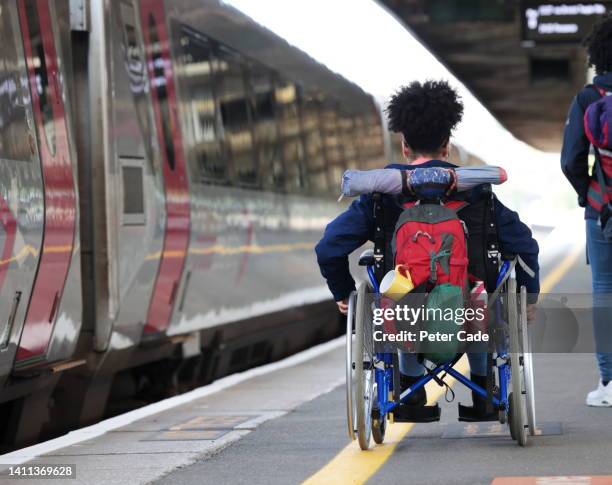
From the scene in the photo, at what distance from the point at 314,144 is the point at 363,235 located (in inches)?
349

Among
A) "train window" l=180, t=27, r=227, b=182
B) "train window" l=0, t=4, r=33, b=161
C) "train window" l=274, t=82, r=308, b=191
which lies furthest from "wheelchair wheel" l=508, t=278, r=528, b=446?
"train window" l=274, t=82, r=308, b=191

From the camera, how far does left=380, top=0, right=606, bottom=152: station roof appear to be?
65.5 ft

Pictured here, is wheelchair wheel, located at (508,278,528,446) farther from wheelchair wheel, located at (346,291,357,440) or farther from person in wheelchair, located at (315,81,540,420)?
wheelchair wheel, located at (346,291,357,440)

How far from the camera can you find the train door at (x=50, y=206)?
272 inches

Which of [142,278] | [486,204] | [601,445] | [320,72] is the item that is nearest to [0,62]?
[142,278]

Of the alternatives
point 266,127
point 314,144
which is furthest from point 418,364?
point 314,144

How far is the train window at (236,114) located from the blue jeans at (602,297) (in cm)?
460

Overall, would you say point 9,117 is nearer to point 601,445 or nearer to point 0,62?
point 0,62

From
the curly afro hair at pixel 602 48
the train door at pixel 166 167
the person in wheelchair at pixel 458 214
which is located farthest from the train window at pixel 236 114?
the person in wheelchair at pixel 458 214

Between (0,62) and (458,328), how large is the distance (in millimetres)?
2686

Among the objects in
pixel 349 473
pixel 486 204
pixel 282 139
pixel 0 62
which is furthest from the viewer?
pixel 282 139

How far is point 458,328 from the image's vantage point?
5043mm

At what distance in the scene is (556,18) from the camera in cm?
1988

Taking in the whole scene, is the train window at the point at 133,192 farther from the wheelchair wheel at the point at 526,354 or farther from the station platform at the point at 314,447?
the wheelchair wheel at the point at 526,354
